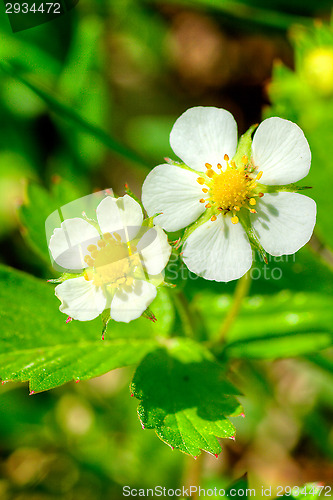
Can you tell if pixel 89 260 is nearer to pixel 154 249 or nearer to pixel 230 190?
pixel 154 249

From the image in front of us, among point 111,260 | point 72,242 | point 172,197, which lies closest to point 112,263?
point 111,260

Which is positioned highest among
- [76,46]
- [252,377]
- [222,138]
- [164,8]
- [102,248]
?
[164,8]

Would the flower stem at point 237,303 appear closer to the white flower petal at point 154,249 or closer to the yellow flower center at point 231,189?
the yellow flower center at point 231,189

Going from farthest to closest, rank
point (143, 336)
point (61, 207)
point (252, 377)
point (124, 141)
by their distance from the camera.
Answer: point (124, 141), point (252, 377), point (61, 207), point (143, 336)

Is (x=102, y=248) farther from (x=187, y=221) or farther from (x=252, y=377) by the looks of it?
(x=252, y=377)

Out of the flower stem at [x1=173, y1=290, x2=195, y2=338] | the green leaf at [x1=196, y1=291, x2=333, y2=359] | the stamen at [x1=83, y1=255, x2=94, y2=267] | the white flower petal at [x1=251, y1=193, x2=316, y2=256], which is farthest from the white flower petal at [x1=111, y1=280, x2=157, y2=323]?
the green leaf at [x1=196, y1=291, x2=333, y2=359]

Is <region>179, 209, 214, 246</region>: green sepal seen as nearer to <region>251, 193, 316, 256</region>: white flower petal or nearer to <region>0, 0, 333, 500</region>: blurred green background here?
<region>251, 193, 316, 256</region>: white flower petal

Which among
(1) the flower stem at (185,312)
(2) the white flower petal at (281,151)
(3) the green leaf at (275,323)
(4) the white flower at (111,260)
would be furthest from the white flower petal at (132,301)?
(3) the green leaf at (275,323)

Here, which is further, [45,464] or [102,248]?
[45,464]

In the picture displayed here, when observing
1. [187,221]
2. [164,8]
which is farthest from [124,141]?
[187,221]
